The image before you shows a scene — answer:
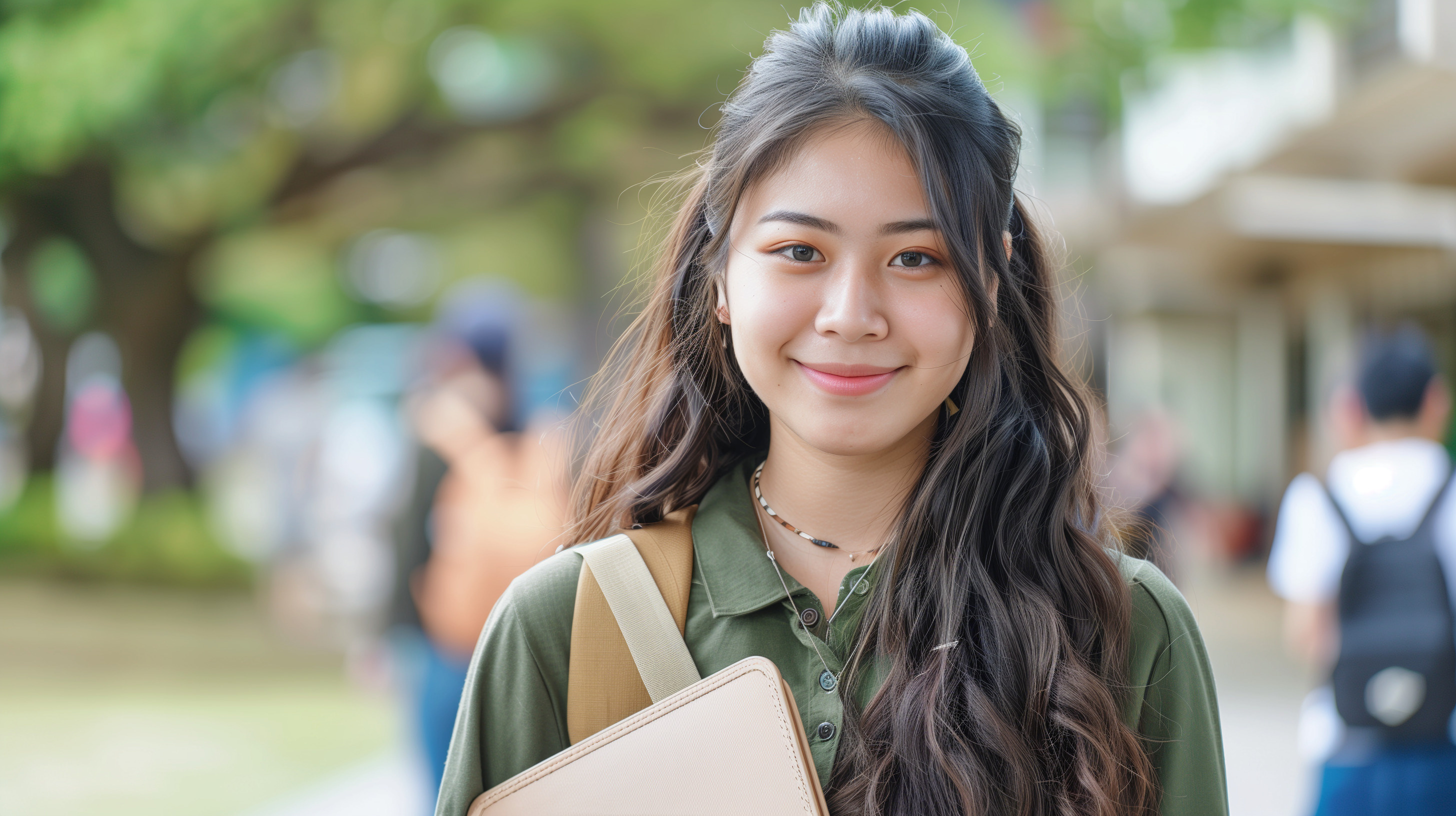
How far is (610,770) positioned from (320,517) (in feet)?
34.3

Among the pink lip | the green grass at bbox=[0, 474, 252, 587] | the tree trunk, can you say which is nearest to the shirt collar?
the pink lip

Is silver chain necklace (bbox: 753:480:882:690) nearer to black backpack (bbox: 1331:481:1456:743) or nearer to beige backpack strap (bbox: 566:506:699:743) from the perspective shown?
beige backpack strap (bbox: 566:506:699:743)

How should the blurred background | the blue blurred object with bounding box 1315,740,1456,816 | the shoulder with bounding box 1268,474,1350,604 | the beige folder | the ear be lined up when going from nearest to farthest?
the beige folder → the ear → the blue blurred object with bounding box 1315,740,1456,816 → the shoulder with bounding box 1268,474,1350,604 → the blurred background

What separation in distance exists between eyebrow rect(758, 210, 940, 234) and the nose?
0.05 metres

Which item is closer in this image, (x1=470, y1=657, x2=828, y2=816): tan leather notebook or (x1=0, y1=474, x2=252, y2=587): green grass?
(x1=470, y1=657, x2=828, y2=816): tan leather notebook

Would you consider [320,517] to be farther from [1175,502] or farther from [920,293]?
[920,293]

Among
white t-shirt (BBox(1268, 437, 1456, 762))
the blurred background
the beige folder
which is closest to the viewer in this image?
the beige folder

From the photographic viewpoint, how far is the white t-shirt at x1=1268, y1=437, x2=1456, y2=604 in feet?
10.9

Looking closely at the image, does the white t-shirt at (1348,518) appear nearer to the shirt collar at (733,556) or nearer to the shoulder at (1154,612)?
the shoulder at (1154,612)

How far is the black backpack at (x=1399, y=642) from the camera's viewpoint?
319 cm

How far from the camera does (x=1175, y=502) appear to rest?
807cm

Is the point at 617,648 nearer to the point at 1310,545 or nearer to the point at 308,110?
the point at 1310,545

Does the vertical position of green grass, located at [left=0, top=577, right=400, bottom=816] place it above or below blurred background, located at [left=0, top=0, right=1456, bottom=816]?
below

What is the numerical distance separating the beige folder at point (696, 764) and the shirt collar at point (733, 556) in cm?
15
